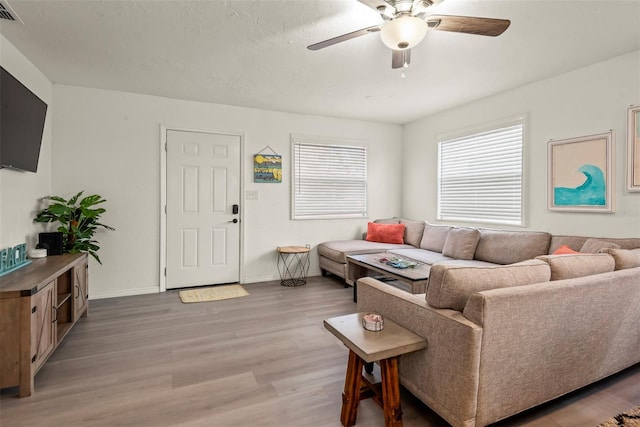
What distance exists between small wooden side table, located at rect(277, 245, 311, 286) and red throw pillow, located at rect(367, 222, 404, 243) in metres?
1.06

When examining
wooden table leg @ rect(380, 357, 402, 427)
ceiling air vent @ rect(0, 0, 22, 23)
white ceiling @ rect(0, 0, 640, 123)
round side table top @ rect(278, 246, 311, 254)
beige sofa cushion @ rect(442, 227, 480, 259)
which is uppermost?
white ceiling @ rect(0, 0, 640, 123)

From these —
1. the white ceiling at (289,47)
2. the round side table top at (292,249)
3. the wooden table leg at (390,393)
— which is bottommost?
the wooden table leg at (390,393)

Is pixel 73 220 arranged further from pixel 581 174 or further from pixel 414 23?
pixel 581 174

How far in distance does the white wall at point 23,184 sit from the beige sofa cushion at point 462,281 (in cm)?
326

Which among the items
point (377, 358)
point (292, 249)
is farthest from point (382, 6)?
point (292, 249)

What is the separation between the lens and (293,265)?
4.94 m

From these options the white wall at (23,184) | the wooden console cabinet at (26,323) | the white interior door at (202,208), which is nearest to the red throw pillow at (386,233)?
the white interior door at (202,208)

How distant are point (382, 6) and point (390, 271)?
226 centimetres

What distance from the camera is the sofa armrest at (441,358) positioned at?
57.9 inches

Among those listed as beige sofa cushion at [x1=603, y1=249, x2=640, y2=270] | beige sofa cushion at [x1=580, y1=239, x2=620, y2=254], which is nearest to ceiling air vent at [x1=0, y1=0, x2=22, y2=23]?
beige sofa cushion at [x1=603, y1=249, x2=640, y2=270]

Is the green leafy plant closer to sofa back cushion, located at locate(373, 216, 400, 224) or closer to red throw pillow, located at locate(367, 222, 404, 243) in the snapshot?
red throw pillow, located at locate(367, 222, 404, 243)

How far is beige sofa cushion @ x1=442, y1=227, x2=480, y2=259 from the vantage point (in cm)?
403

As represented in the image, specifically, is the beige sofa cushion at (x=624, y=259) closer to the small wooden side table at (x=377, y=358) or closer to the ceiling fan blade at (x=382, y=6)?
the small wooden side table at (x=377, y=358)

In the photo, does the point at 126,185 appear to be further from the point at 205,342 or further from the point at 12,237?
the point at 205,342
